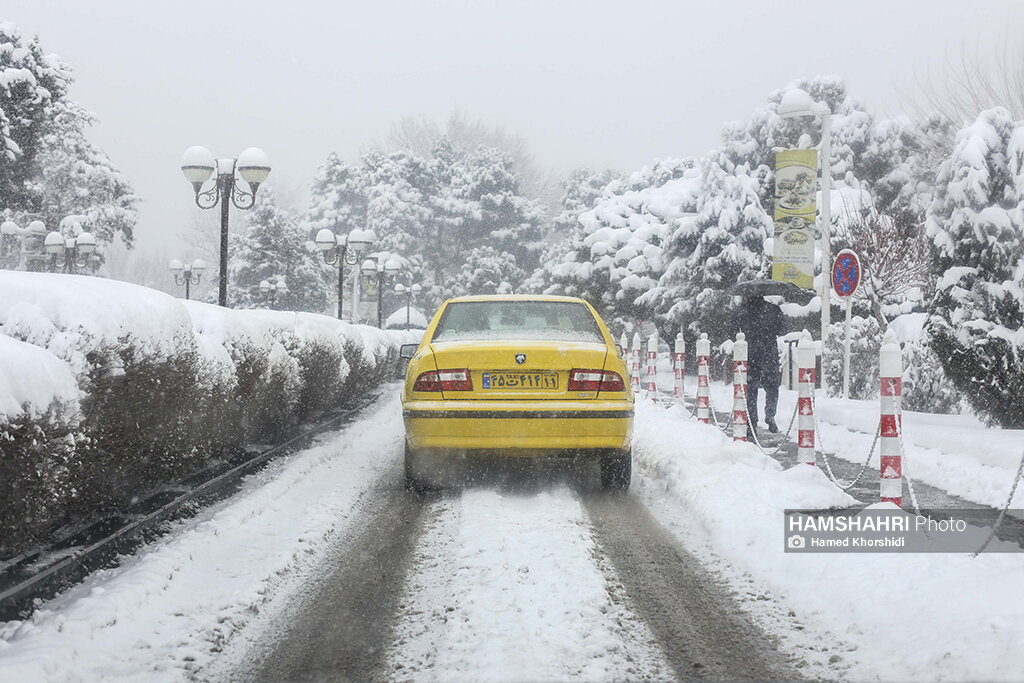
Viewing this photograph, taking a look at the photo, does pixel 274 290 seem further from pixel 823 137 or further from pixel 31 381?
pixel 31 381

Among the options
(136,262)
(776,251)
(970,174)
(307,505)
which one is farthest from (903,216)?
(136,262)

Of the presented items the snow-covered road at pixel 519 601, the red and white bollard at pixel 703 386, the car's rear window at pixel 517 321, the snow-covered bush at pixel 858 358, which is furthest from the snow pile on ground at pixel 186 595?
the snow-covered bush at pixel 858 358

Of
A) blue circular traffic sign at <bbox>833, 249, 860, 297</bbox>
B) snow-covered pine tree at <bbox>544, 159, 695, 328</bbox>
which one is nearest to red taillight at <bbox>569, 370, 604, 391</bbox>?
blue circular traffic sign at <bbox>833, 249, 860, 297</bbox>

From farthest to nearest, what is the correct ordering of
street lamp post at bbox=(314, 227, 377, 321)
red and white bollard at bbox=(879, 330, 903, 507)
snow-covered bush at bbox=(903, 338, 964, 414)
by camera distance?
street lamp post at bbox=(314, 227, 377, 321) → snow-covered bush at bbox=(903, 338, 964, 414) → red and white bollard at bbox=(879, 330, 903, 507)

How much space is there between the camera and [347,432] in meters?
11.3

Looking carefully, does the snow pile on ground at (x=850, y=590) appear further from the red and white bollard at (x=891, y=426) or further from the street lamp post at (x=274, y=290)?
the street lamp post at (x=274, y=290)

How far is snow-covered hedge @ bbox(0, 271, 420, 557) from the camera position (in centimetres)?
418

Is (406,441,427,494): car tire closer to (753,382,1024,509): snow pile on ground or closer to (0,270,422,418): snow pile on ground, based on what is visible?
(0,270,422,418): snow pile on ground

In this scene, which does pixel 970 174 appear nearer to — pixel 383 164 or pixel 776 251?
pixel 776 251

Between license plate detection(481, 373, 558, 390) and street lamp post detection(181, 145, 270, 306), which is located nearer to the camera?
license plate detection(481, 373, 558, 390)

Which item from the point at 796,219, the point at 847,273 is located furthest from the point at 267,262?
the point at 847,273

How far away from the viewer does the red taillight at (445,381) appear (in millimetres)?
6652

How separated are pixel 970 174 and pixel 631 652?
8925mm

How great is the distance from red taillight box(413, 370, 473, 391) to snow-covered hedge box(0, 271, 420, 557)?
1.65 m
